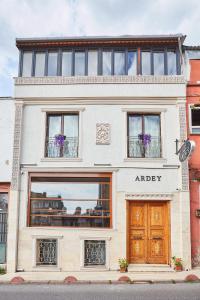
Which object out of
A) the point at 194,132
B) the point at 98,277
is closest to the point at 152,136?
the point at 194,132

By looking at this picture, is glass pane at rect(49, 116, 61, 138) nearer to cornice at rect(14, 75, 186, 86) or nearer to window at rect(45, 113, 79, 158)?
window at rect(45, 113, 79, 158)

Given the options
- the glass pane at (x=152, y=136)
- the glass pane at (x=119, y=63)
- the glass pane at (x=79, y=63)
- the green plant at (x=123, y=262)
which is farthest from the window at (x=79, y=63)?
the green plant at (x=123, y=262)

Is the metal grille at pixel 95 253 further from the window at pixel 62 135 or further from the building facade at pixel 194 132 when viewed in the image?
the window at pixel 62 135

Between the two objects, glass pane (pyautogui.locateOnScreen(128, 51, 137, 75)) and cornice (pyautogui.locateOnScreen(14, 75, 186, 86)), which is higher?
glass pane (pyautogui.locateOnScreen(128, 51, 137, 75))

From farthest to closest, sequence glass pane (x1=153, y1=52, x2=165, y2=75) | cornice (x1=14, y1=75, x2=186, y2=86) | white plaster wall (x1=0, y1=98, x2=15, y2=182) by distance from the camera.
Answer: glass pane (x1=153, y1=52, x2=165, y2=75) → cornice (x1=14, y1=75, x2=186, y2=86) → white plaster wall (x1=0, y1=98, x2=15, y2=182)

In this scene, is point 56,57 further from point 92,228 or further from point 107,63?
point 92,228

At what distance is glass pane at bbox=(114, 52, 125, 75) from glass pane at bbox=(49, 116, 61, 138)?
113 inches

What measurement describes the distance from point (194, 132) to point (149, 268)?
5.13 m

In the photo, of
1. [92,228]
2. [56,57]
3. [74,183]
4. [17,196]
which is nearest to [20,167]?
[17,196]

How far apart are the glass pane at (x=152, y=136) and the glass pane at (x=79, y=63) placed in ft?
10.0

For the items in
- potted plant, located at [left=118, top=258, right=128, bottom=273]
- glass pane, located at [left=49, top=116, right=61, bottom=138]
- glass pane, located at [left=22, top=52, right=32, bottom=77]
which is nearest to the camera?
potted plant, located at [left=118, top=258, right=128, bottom=273]

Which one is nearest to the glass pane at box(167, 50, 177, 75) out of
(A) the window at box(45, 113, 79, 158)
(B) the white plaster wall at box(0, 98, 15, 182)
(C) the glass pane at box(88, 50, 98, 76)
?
(C) the glass pane at box(88, 50, 98, 76)

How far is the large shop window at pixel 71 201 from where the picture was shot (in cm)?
1223

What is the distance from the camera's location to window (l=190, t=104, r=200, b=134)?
12.6 meters
